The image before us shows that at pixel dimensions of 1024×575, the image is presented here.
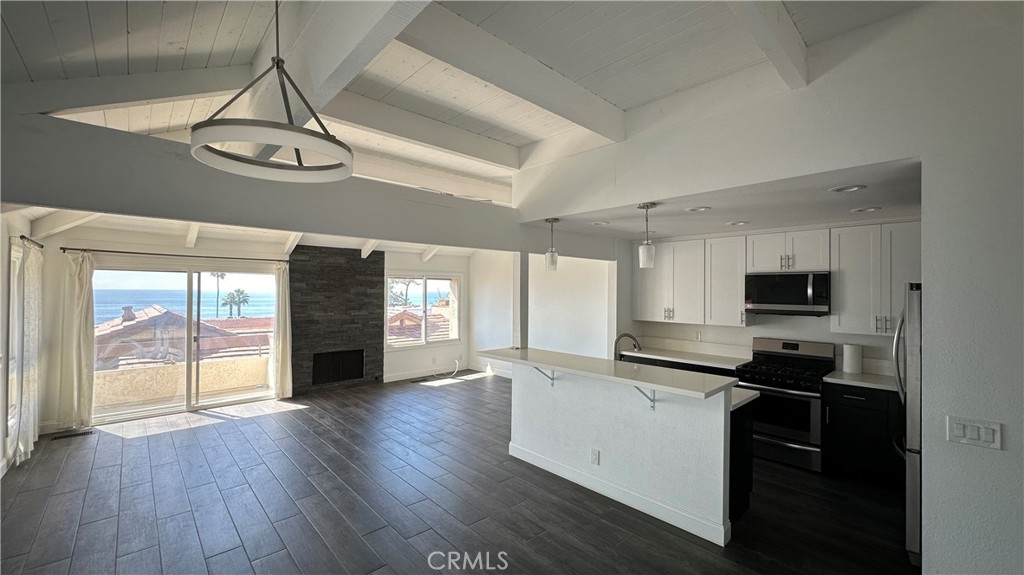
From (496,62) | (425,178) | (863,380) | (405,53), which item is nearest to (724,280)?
(863,380)

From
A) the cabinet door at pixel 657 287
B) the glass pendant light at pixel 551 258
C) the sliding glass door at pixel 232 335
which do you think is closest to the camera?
the glass pendant light at pixel 551 258

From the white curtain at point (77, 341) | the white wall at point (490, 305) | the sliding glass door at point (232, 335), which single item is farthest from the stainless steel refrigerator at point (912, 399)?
the white curtain at point (77, 341)

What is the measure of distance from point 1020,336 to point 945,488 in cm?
72

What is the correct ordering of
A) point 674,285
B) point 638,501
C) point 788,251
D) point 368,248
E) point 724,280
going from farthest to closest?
point 368,248
point 674,285
point 724,280
point 788,251
point 638,501

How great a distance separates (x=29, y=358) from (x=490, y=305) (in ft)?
19.6

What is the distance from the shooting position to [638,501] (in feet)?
10.0

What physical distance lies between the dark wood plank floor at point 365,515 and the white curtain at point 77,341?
1.42 ft

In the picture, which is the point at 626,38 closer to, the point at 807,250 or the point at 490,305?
the point at 807,250

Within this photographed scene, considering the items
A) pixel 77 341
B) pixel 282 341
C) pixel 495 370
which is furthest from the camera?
pixel 495 370

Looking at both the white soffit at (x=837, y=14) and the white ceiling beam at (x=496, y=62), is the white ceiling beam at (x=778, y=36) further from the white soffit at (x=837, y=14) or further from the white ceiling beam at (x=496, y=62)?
the white ceiling beam at (x=496, y=62)

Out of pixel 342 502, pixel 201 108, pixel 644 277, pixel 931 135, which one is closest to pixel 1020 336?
pixel 931 135

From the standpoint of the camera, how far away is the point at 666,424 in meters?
2.93

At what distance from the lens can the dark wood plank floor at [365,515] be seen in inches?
97.8

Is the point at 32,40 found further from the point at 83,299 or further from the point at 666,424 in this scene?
the point at 83,299
